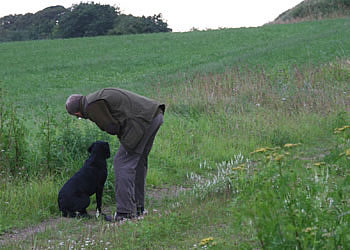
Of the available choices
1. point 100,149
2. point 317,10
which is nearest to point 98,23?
point 317,10

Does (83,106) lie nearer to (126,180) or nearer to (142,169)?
(126,180)

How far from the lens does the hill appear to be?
43406 millimetres

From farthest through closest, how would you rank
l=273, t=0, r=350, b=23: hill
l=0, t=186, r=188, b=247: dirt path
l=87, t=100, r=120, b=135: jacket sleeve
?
l=273, t=0, r=350, b=23: hill < l=87, t=100, r=120, b=135: jacket sleeve < l=0, t=186, r=188, b=247: dirt path

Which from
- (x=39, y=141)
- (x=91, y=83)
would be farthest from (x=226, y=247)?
(x=91, y=83)

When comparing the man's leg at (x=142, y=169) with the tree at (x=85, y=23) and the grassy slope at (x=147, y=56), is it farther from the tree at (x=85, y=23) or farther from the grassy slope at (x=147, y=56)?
the tree at (x=85, y=23)

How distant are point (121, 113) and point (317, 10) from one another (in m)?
43.1

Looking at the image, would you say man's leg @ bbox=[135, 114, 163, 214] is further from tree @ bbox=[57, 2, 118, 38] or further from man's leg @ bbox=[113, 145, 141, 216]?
tree @ bbox=[57, 2, 118, 38]

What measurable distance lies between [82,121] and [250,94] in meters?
4.92

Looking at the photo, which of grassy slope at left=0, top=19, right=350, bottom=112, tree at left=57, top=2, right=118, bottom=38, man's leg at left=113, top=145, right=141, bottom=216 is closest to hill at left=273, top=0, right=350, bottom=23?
grassy slope at left=0, top=19, right=350, bottom=112

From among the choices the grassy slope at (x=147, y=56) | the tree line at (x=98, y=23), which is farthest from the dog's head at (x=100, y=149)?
the tree line at (x=98, y=23)

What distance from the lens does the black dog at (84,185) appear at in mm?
6312

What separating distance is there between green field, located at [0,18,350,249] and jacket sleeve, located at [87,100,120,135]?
122 cm

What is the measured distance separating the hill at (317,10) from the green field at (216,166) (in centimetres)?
2231

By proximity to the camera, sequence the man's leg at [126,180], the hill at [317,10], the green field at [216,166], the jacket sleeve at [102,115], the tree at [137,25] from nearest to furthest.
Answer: the green field at [216,166] < the jacket sleeve at [102,115] < the man's leg at [126,180] < the hill at [317,10] < the tree at [137,25]
